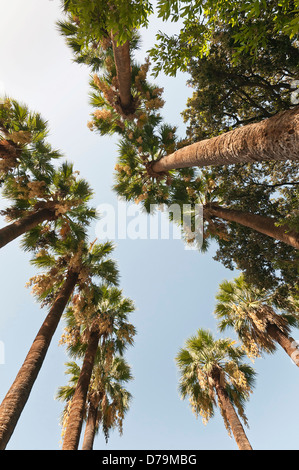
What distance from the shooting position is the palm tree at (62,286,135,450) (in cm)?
620

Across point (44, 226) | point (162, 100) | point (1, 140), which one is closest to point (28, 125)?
point (1, 140)

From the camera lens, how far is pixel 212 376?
11055 mm

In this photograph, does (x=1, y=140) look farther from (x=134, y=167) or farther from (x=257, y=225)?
(x=257, y=225)

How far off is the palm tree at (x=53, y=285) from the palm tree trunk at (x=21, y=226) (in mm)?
1296

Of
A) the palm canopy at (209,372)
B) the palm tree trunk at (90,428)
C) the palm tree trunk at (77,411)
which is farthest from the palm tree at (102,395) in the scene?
the palm canopy at (209,372)

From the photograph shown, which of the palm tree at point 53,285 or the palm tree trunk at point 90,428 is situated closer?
the palm tree at point 53,285

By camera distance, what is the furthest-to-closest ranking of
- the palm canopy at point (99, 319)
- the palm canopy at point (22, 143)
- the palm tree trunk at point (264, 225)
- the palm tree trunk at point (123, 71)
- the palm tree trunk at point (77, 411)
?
the palm canopy at point (99, 319) < the palm canopy at point (22, 143) < the palm tree trunk at point (123, 71) < the palm tree trunk at point (77, 411) < the palm tree trunk at point (264, 225)

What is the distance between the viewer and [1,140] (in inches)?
290

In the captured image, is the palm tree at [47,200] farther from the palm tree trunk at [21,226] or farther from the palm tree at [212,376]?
the palm tree at [212,376]

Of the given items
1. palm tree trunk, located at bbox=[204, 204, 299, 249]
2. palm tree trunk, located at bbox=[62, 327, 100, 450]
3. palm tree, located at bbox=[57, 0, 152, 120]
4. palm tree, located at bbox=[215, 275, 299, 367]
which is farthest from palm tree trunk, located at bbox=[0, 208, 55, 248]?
palm tree, located at bbox=[215, 275, 299, 367]

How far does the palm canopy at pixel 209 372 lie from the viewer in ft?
35.3

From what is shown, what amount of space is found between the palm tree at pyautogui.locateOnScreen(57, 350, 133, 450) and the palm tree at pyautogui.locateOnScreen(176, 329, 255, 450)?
10.1 feet

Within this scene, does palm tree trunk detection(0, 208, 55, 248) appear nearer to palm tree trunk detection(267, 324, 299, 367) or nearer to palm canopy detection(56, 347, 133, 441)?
palm canopy detection(56, 347, 133, 441)
